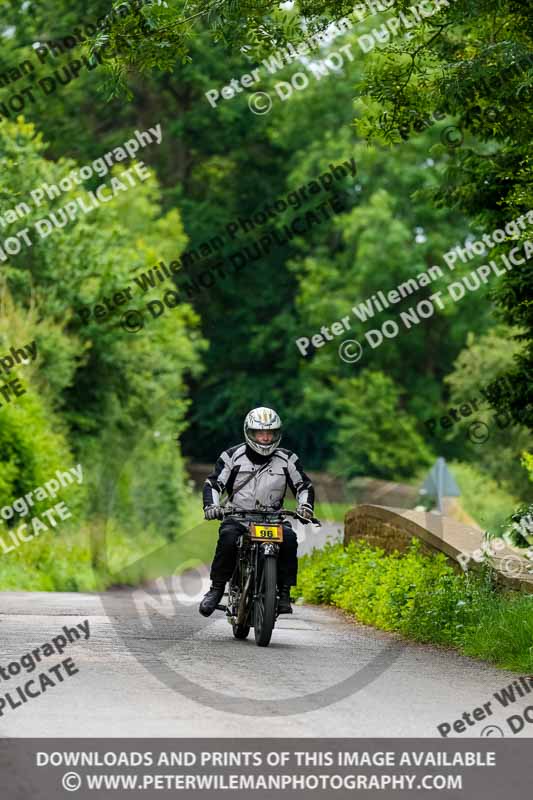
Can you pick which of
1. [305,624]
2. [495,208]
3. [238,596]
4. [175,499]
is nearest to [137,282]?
[175,499]

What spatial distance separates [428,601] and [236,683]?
4.43m

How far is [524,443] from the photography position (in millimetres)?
43750

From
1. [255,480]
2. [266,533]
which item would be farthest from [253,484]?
[266,533]

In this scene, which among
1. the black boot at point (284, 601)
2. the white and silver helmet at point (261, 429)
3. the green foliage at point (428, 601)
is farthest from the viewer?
the white and silver helmet at point (261, 429)

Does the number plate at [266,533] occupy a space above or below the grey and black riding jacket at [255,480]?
below

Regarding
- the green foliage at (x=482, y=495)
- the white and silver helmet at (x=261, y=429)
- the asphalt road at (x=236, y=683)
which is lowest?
the green foliage at (x=482, y=495)

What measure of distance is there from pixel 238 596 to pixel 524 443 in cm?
3178

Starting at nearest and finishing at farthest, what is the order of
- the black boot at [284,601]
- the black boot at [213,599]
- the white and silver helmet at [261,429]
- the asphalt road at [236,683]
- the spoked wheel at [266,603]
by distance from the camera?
the asphalt road at [236,683]
the spoked wheel at [266,603]
the black boot at [284,601]
the white and silver helmet at [261,429]
the black boot at [213,599]

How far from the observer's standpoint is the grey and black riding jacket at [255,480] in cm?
1284

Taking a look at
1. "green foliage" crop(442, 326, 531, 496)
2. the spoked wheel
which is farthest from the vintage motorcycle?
"green foliage" crop(442, 326, 531, 496)

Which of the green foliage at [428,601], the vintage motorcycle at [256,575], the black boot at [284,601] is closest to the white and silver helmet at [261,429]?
the vintage motorcycle at [256,575]

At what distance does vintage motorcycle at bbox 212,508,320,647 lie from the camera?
1227cm

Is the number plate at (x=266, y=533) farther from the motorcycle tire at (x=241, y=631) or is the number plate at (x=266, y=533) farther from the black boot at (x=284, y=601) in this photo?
the motorcycle tire at (x=241, y=631)
